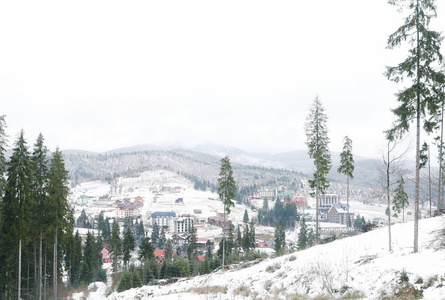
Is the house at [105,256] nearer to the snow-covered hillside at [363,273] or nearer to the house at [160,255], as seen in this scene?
the house at [160,255]

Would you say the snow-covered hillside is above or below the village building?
above

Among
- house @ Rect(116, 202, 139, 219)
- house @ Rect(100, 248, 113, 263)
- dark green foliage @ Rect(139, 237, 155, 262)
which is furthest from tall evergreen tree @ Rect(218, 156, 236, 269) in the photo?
house @ Rect(116, 202, 139, 219)

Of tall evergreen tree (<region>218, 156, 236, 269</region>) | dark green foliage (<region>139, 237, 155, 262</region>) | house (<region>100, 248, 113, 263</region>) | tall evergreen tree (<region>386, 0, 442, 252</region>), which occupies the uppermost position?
tall evergreen tree (<region>386, 0, 442, 252</region>)

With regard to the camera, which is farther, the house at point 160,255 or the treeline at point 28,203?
the house at point 160,255

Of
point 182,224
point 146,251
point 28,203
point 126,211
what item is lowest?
point 182,224

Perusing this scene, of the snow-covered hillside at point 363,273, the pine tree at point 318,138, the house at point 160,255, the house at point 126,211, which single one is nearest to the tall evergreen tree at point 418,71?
the snow-covered hillside at point 363,273

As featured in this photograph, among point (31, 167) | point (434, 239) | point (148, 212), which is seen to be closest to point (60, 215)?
point (31, 167)

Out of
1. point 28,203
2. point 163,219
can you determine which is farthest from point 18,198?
point 163,219

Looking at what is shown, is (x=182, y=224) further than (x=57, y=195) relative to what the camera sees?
Yes

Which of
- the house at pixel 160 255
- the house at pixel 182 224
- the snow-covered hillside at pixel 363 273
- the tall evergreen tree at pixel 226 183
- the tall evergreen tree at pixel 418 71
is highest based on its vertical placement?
the tall evergreen tree at pixel 418 71

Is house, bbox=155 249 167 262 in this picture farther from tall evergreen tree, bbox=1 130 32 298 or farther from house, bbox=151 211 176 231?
house, bbox=151 211 176 231

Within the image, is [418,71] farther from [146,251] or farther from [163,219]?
→ [163,219]

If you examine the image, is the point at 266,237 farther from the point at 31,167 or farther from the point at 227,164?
the point at 31,167

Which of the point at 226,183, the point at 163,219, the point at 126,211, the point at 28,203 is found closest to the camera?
the point at 28,203
